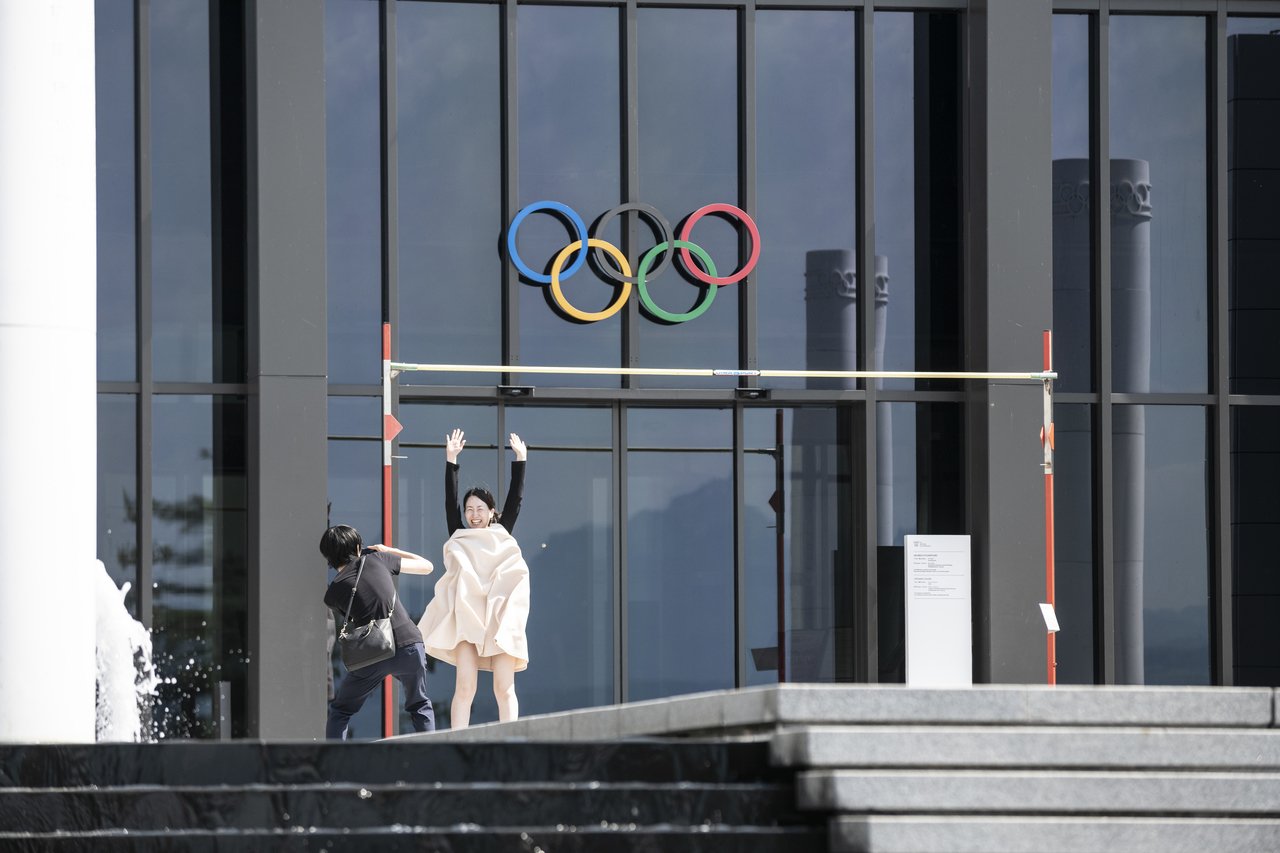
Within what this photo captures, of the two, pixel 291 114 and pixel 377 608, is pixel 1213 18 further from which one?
pixel 377 608

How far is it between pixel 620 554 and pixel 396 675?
3195mm

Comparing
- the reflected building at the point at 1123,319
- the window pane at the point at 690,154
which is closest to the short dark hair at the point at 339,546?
the window pane at the point at 690,154

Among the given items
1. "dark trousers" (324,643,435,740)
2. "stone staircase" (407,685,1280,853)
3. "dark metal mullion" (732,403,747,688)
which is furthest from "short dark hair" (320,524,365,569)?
"stone staircase" (407,685,1280,853)

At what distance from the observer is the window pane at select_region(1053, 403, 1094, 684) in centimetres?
1452

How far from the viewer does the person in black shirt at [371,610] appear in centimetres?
1103

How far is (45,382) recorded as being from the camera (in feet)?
28.1

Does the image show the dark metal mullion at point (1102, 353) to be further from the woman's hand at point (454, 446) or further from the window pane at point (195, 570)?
the window pane at point (195, 570)

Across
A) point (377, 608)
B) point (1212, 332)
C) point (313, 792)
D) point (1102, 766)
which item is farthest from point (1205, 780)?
point (1212, 332)

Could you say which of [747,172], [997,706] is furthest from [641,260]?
[997,706]

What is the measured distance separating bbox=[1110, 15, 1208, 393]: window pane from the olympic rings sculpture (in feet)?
10.5

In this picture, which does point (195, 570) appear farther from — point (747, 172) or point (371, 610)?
point (747, 172)

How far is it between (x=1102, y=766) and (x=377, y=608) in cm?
583

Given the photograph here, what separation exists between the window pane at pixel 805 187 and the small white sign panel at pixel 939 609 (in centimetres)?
167

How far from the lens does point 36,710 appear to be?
27.7 ft
